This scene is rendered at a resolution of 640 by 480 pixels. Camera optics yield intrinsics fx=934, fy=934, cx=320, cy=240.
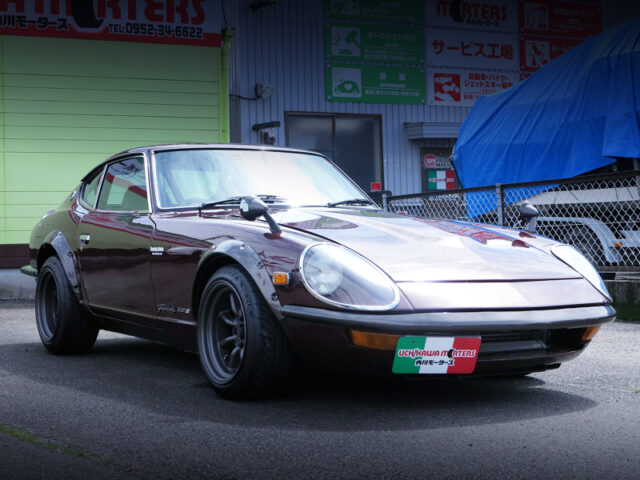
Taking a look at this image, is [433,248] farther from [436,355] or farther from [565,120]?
[565,120]

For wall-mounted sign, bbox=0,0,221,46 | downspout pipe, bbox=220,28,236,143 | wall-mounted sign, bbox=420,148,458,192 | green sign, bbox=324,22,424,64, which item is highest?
green sign, bbox=324,22,424,64

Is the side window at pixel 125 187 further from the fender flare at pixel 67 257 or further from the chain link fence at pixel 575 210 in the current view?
the chain link fence at pixel 575 210

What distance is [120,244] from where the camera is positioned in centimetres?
527

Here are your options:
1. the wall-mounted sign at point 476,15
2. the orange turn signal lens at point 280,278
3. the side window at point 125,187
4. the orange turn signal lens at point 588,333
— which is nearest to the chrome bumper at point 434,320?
the orange turn signal lens at point 280,278

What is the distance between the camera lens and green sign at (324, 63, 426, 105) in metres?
17.5

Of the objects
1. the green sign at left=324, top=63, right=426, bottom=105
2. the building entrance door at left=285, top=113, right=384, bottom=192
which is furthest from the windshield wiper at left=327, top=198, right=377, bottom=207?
the green sign at left=324, top=63, right=426, bottom=105

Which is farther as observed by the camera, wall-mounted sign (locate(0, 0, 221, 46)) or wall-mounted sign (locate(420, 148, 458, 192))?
wall-mounted sign (locate(420, 148, 458, 192))

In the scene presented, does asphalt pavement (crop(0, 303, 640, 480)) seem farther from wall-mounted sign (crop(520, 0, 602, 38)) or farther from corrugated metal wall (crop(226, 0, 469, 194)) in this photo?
wall-mounted sign (crop(520, 0, 602, 38))

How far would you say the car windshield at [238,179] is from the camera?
515cm

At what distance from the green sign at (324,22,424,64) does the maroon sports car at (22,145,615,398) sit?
12.2 metres

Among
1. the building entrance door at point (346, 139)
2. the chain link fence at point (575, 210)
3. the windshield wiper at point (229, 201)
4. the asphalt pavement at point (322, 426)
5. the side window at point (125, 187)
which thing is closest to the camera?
the asphalt pavement at point (322, 426)

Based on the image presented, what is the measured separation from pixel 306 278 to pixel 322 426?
0.61 m

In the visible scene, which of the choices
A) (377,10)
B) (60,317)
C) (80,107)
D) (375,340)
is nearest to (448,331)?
(375,340)

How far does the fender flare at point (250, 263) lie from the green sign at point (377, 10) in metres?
13.7
